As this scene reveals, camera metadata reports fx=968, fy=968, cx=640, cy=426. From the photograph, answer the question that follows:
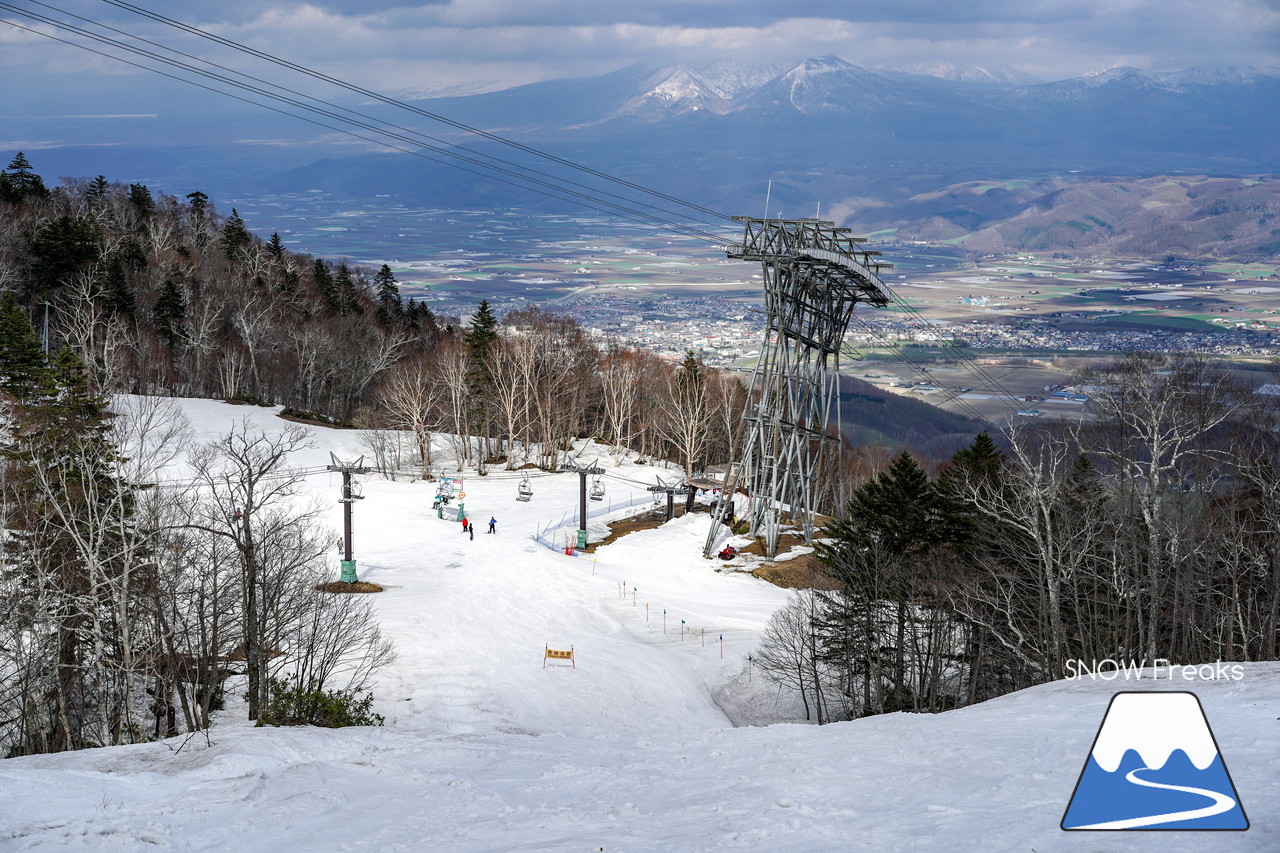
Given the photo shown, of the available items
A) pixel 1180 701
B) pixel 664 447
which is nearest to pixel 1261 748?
pixel 1180 701

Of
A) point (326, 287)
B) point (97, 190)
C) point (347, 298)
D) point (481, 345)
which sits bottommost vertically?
point (481, 345)

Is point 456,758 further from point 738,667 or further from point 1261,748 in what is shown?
point 738,667

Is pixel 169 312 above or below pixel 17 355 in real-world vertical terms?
above

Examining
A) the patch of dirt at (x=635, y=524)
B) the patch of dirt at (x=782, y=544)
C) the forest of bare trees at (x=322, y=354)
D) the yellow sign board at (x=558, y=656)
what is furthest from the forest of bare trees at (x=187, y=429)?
the patch of dirt at (x=782, y=544)

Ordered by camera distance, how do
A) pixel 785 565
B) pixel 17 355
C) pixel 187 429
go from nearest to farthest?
pixel 785 565 < pixel 17 355 < pixel 187 429

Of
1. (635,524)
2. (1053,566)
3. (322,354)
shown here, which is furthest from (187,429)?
(1053,566)

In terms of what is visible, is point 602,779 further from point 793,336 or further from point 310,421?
point 310,421
